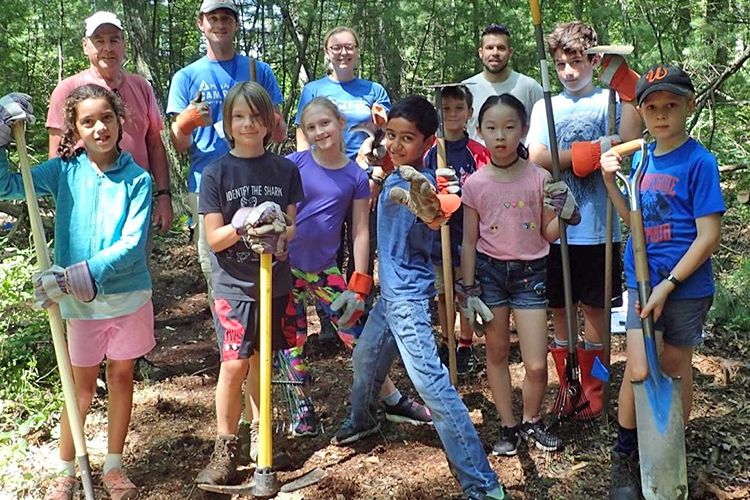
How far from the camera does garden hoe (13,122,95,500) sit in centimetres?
285

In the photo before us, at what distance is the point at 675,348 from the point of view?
3.03 meters

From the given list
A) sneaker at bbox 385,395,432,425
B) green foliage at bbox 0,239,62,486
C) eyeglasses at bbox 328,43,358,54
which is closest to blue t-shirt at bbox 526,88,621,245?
sneaker at bbox 385,395,432,425

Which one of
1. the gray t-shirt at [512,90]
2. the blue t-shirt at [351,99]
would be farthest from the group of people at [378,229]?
the blue t-shirt at [351,99]

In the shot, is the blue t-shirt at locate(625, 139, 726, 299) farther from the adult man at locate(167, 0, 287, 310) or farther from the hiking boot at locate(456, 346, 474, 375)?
the adult man at locate(167, 0, 287, 310)

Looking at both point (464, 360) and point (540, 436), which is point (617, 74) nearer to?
point (540, 436)

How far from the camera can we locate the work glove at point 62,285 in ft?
9.16

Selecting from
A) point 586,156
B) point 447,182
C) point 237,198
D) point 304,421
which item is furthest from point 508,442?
point 237,198

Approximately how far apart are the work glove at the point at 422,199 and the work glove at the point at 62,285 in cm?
143

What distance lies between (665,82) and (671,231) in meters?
0.68

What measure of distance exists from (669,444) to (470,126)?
2.57m

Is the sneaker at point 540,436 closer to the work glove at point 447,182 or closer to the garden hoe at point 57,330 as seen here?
the work glove at point 447,182

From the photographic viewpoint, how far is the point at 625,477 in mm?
3098

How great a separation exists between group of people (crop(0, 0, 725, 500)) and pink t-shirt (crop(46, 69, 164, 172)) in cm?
1

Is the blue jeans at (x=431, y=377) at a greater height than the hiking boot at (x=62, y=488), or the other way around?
the blue jeans at (x=431, y=377)
